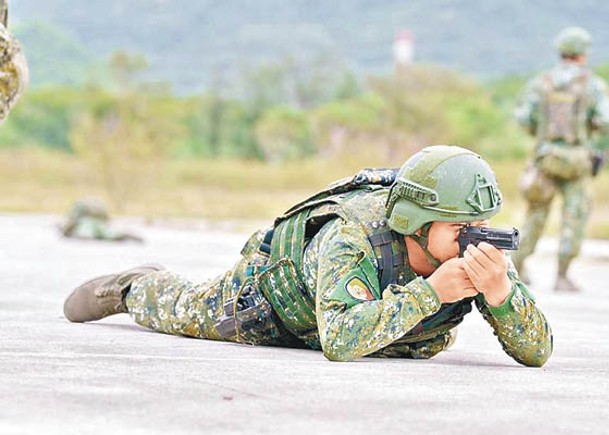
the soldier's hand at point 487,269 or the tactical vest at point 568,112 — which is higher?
the tactical vest at point 568,112

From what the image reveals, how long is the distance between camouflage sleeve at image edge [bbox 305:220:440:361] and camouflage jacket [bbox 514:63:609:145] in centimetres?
739

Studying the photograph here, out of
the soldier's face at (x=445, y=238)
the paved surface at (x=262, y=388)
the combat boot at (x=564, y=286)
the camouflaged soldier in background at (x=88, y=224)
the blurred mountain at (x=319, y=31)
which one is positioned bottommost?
the paved surface at (x=262, y=388)

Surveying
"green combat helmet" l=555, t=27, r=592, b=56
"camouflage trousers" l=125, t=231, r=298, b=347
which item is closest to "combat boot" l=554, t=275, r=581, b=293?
"green combat helmet" l=555, t=27, r=592, b=56

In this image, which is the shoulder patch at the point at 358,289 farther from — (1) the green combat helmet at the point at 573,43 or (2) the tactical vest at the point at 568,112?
(1) the green combat helmet at the point at 573,43

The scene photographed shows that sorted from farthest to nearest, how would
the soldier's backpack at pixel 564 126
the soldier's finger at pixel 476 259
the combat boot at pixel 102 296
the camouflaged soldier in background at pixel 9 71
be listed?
the soldier's backpack at pixel 564 126, the camouflaged soldier in background at pixel 9 71, the combat boot at pixel 102 296, the soldier's finger at pixel 476 259

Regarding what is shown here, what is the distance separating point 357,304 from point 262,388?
72cm

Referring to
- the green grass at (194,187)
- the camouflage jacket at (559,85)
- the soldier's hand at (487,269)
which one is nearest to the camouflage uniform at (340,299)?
the soldier's hand at (487,269)

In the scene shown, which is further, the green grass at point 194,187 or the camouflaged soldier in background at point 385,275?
the green grass at point 194,187

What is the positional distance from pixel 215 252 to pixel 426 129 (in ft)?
125

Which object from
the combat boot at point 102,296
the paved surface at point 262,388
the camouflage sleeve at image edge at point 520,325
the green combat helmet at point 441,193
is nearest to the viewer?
the paved surface at point 262,388

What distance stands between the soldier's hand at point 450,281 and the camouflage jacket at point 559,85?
7.40 m

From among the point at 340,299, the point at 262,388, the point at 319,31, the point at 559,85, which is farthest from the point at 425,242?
the point at 319,31

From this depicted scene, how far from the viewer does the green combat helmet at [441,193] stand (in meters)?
4.87

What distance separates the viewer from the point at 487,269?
4.75m
